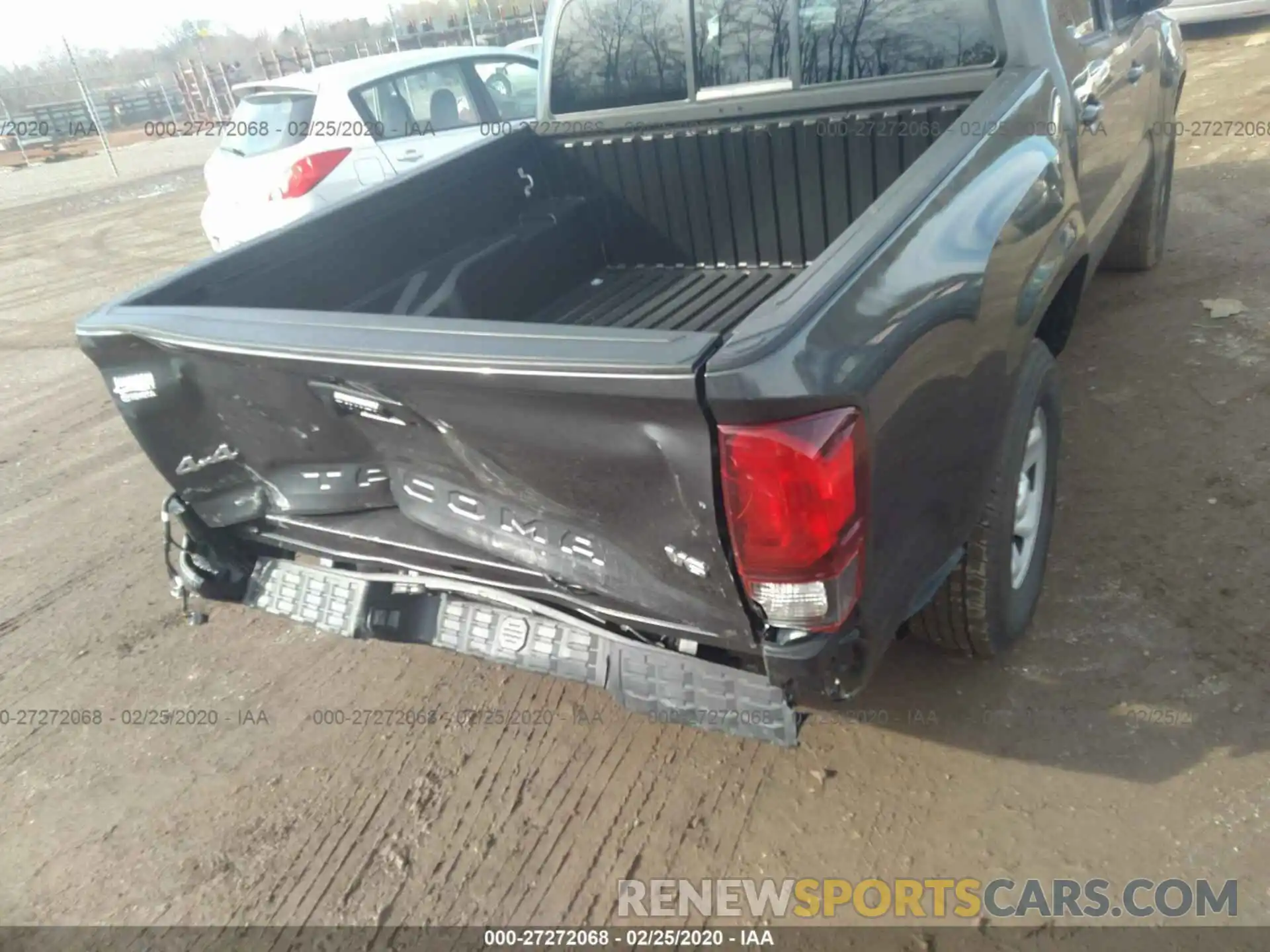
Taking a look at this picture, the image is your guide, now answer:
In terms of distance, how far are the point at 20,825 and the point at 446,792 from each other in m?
1.28

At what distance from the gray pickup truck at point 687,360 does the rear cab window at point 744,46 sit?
0.01 meters

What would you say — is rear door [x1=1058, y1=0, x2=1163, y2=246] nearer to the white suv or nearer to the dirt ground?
the dirt ground

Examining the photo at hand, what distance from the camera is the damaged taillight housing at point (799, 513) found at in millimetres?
1568

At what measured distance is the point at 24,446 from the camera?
5277 mm

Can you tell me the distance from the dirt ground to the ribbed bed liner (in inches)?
51.7

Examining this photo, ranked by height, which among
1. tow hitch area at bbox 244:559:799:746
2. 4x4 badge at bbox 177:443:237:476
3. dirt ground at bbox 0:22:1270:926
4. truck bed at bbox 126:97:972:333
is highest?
truck bed at bbox 126:97:972:333

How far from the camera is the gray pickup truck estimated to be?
5.48ft

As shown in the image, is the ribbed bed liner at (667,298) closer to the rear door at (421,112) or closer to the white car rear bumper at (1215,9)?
the rear door at (421,112)

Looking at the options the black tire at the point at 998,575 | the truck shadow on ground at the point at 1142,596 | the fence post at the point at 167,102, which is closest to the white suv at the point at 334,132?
the truck shadow on ground at the point at 1142,596

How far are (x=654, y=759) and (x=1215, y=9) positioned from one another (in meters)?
10.8

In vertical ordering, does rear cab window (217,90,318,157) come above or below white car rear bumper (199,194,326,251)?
above

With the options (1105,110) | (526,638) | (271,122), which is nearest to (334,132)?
(271,122)

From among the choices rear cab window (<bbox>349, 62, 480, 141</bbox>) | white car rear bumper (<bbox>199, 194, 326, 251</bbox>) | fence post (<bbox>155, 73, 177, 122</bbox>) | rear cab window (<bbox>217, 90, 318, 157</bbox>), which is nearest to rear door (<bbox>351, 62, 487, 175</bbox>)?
rear cab window (<bbox>349, 62, 480, 141</bbox>)

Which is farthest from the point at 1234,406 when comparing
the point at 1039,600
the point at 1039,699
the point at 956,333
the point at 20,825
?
the point at 20,825
